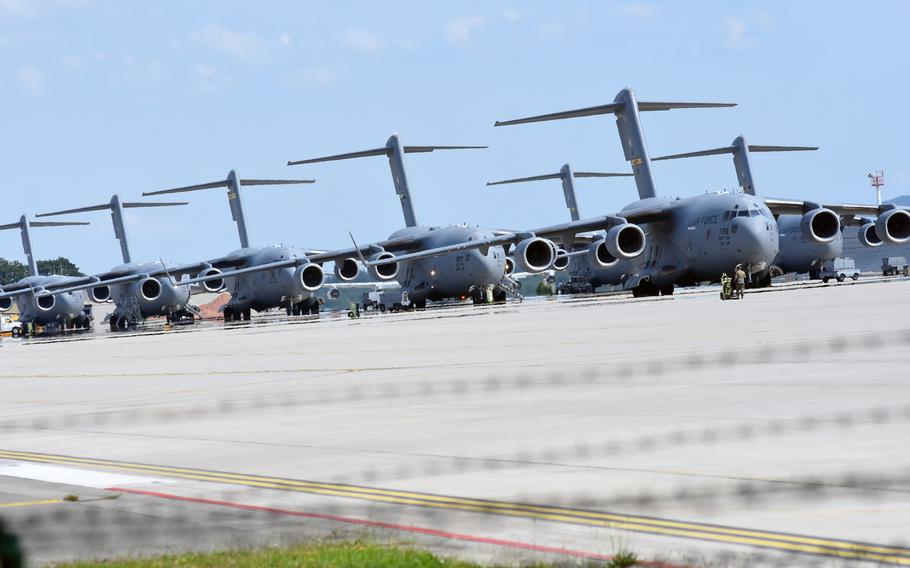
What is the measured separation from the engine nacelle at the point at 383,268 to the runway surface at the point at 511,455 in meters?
39.1

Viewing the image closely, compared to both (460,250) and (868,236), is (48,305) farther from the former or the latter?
(868,236)

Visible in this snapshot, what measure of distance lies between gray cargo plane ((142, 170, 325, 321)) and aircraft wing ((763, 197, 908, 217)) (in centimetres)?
2344

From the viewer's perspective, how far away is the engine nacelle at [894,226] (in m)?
53.0

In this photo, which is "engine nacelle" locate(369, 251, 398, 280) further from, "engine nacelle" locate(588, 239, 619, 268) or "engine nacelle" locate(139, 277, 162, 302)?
"engine nacelle" locate(139, 277, 162, 302)

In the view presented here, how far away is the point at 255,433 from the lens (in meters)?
13.1

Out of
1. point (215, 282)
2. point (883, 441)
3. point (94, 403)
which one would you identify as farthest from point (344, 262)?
point (883, 441)

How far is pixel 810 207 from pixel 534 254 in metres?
12.2

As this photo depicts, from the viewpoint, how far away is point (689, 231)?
5116 cm

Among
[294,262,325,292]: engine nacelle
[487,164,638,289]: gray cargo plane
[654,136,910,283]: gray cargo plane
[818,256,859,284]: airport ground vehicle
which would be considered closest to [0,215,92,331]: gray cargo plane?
[294,262,325,292]: engine nacelle

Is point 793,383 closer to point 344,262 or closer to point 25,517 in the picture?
point 25,517

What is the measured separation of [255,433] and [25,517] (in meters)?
4.63

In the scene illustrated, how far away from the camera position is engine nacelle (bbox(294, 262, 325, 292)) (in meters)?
Result: 64.7

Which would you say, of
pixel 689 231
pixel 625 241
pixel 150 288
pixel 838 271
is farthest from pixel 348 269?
pixel 838 271

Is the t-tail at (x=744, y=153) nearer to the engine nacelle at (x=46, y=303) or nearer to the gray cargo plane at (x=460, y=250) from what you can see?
the gray cargo plane at (x=460, y=250)
